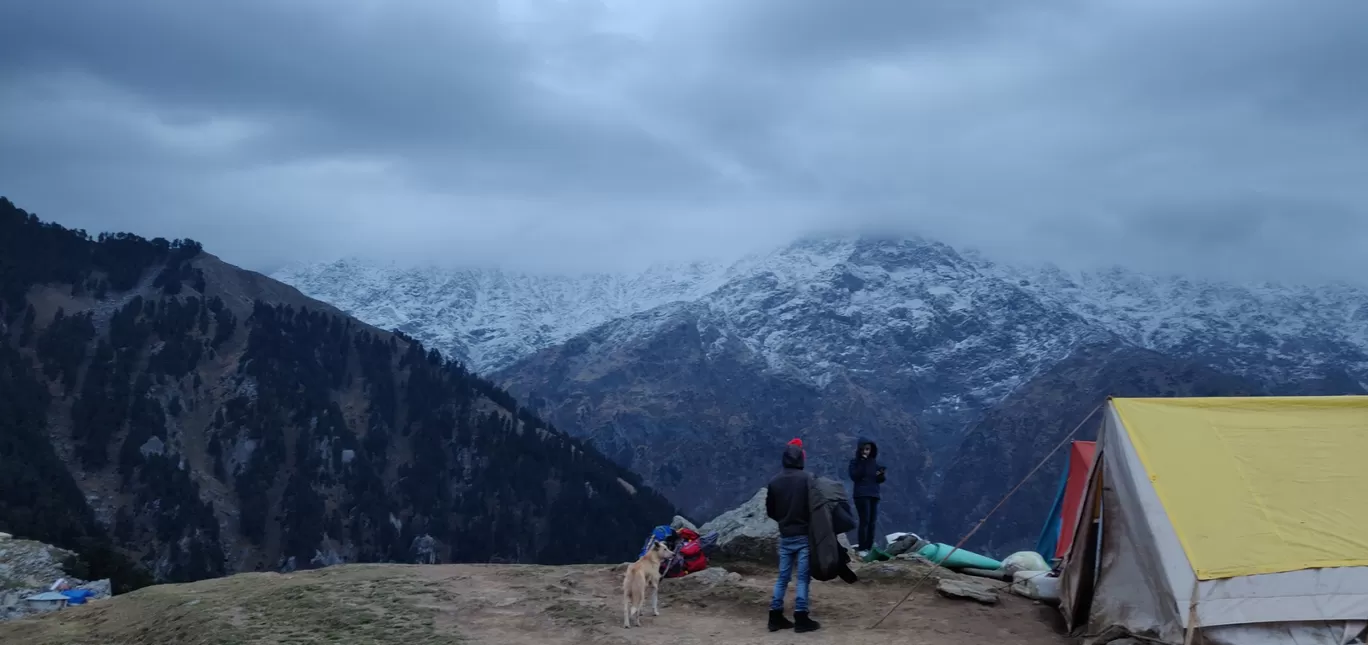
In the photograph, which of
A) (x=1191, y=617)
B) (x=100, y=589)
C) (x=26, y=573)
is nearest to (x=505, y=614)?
(x=1191, y=617)

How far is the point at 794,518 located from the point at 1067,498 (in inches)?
466

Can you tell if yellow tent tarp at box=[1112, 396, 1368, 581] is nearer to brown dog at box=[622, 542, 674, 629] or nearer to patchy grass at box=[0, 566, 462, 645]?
brown dog at box=[622, 542, 674, 629]

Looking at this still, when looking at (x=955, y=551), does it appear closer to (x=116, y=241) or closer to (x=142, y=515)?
(x=142, y=515)

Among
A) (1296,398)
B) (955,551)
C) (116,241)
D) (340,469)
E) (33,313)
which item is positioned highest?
(116,241)

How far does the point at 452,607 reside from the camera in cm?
1719

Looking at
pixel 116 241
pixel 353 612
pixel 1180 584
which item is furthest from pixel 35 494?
pixel 1180 584

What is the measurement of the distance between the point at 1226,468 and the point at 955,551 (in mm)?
6213

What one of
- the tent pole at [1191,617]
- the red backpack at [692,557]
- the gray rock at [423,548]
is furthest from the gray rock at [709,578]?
the gray rock at [423,548]

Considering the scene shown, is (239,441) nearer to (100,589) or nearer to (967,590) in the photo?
(100,589)

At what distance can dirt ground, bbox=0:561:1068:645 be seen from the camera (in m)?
14.9

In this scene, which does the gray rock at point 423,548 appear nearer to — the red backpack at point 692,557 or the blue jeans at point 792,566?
the red backpack at point 692,557

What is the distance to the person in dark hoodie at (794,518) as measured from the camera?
14.6m

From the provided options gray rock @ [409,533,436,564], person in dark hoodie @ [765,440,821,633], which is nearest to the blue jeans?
person in dark hoodie @ [765,440,821,633]

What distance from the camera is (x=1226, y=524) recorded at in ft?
42.6
